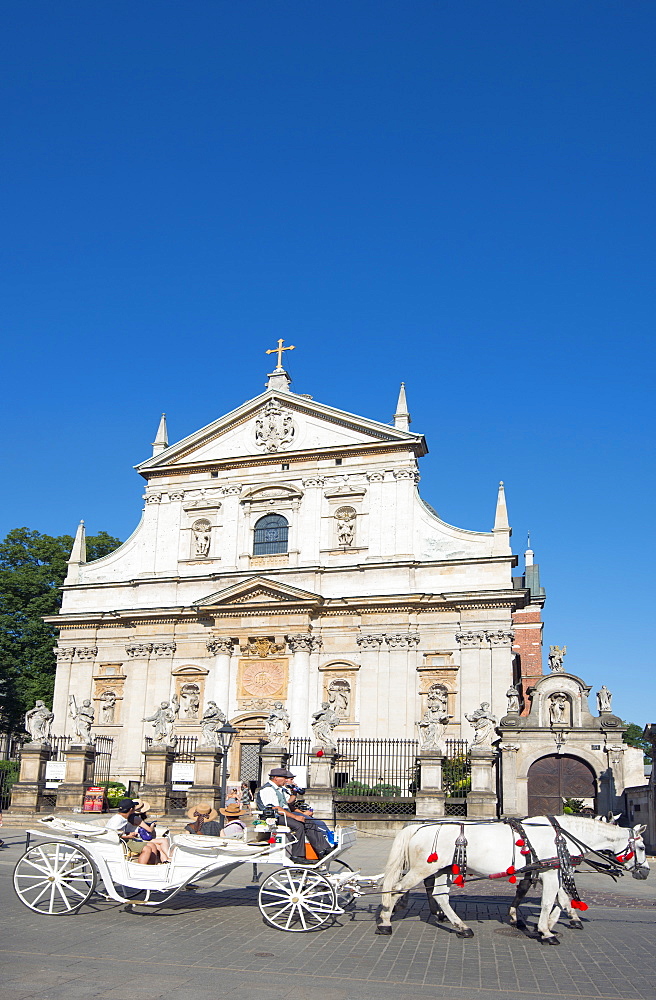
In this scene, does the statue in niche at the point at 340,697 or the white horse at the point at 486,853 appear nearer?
the white horse at the point at 486,853

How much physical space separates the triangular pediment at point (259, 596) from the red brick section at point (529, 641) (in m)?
19.0

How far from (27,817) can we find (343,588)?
14112mm

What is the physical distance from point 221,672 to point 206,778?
10133 mm

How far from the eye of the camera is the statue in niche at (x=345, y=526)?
1403 inches

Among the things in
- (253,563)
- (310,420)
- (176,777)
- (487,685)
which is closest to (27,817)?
(176,777)

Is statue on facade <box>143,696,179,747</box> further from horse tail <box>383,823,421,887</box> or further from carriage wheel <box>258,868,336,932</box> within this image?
horse tail <box>383,823,421,887</box>

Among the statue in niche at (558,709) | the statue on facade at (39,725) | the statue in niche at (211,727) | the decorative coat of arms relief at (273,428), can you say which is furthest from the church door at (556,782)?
the decorative coat of arms relief at (273,428)

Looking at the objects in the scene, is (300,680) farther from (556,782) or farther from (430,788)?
(556,782)

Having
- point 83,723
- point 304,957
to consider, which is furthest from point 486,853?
point 83,723

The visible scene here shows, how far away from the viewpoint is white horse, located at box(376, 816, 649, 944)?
10242mm

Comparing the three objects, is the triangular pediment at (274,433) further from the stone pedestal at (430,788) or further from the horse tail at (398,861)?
the horse tail at (398,861)

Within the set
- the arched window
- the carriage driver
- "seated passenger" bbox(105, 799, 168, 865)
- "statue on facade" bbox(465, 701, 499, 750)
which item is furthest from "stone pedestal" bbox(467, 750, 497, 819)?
the arched window

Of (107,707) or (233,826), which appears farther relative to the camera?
(107,707)

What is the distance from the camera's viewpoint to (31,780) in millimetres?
26984
